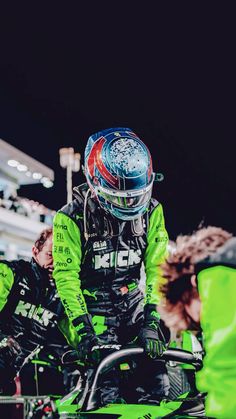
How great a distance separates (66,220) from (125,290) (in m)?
0.47

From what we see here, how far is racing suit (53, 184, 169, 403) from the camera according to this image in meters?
2.98

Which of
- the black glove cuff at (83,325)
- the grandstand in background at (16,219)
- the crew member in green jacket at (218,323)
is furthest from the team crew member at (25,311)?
the grandstand in background at (16,219)

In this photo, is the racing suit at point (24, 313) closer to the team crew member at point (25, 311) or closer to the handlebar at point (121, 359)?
the team crew member at point (25, 311)

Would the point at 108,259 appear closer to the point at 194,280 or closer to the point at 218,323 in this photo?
the point at 194,280

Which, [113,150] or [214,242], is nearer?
[214,242]

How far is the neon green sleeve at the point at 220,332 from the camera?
1.59 m

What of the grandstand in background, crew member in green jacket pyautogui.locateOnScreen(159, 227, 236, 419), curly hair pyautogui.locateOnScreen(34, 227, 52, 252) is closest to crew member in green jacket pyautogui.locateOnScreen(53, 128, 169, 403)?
curly hair pyautogui.locateOnScreen(34, 227, 52, 252)

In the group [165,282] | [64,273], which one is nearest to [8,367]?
[64,273]

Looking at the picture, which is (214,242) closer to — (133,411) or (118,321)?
(133,411)

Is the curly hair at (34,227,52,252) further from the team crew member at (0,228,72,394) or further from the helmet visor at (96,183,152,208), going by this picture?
the helmet visor at (96,183,152,208)

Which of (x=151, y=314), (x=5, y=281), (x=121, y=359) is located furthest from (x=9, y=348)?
(x=121, y=359)

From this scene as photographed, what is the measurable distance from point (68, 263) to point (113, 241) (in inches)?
10.6

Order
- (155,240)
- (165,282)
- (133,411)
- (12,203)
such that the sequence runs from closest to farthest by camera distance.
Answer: (165,282) < (133,411) < (155,240) < (12,203)

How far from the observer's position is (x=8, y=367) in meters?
3.19
